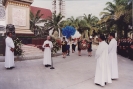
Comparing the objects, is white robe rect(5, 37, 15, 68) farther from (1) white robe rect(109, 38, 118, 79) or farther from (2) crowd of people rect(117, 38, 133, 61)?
(2) crowd of people rect(117, 38, 133, 61)

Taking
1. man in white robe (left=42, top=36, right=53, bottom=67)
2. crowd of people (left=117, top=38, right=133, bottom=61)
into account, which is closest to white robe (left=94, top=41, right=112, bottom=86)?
man in white robe (left=42, top=36, right=53, bottom=67)

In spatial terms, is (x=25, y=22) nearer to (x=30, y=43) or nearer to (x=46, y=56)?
(x=30, y=43)

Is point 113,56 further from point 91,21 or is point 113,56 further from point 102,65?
point 91,21

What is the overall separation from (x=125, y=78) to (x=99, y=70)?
5.29 feet

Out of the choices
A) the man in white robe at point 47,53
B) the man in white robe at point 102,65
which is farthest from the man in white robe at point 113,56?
the man in white robe at point 47,53

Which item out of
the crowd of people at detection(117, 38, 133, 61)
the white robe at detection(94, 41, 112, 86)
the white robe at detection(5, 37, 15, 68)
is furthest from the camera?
the crowd of people at detection(117, 38, 133, 61)

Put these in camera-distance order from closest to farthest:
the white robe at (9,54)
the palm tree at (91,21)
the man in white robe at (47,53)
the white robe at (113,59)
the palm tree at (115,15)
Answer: the white robe at (113,59), the white robe at (9,54), the man in white robe at (47,53), the palm tree at (115,15), the palm tree at (91,21)

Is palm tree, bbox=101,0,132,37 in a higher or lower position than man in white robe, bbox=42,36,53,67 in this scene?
higher

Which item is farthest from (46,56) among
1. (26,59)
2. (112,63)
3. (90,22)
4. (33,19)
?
(90,22)

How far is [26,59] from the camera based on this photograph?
11352 millimetres

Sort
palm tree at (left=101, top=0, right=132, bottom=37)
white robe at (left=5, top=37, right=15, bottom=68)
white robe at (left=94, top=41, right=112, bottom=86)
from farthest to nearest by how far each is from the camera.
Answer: palm tree at (left=101, top=0, right=132, bottom=37) < white robe at (left=5, top=37, right=15, bottom=68) < white robe at (left=94, top=41, right=112, bottom=86)

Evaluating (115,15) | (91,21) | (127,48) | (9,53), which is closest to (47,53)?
(9,53)

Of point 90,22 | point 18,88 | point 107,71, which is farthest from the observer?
point 90,22

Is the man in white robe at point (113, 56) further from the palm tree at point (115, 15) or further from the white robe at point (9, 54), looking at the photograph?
the palm tree at point (115, 15)
